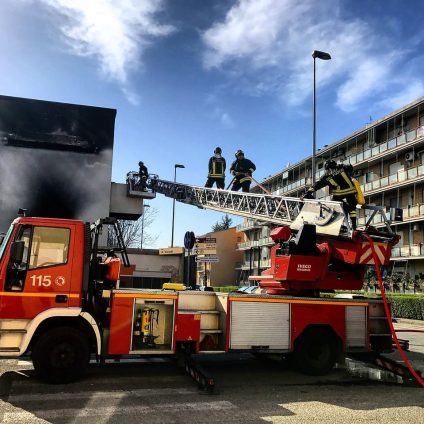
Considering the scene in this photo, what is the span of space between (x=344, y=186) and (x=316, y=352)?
10.5ft

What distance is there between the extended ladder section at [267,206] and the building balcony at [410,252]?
66.6ft

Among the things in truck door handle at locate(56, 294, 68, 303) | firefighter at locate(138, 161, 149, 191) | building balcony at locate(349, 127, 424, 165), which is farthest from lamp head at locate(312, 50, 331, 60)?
building balcony at locate(349, 127, 424, 165)

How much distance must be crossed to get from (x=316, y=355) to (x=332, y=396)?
1.51 m

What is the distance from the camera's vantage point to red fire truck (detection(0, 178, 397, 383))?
6938 mm

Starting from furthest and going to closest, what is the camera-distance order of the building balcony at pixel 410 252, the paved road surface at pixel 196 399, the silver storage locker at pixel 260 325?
the building balcony at pixel 410 252 < the silver storage locker at pixel 260 325 < the paved road surface at pixel 196 399

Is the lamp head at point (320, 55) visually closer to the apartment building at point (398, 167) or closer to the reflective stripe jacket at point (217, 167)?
the reflective stripe jacket at point (217, 167)

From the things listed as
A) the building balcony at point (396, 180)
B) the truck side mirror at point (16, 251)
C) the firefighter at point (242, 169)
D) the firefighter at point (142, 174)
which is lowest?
the truck side mirror at point (16, 251)

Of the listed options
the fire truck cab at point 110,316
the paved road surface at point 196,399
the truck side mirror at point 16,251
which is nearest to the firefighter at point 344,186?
the fire truck cab at point 110,316

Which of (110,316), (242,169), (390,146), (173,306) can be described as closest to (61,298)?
(110,316)

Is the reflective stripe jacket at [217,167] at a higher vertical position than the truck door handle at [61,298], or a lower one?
higher

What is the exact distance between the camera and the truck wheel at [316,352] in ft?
27.3

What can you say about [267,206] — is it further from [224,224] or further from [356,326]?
[224,224]

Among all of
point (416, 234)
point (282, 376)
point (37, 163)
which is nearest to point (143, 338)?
point (282, 376)

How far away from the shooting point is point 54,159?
69.7 ft
